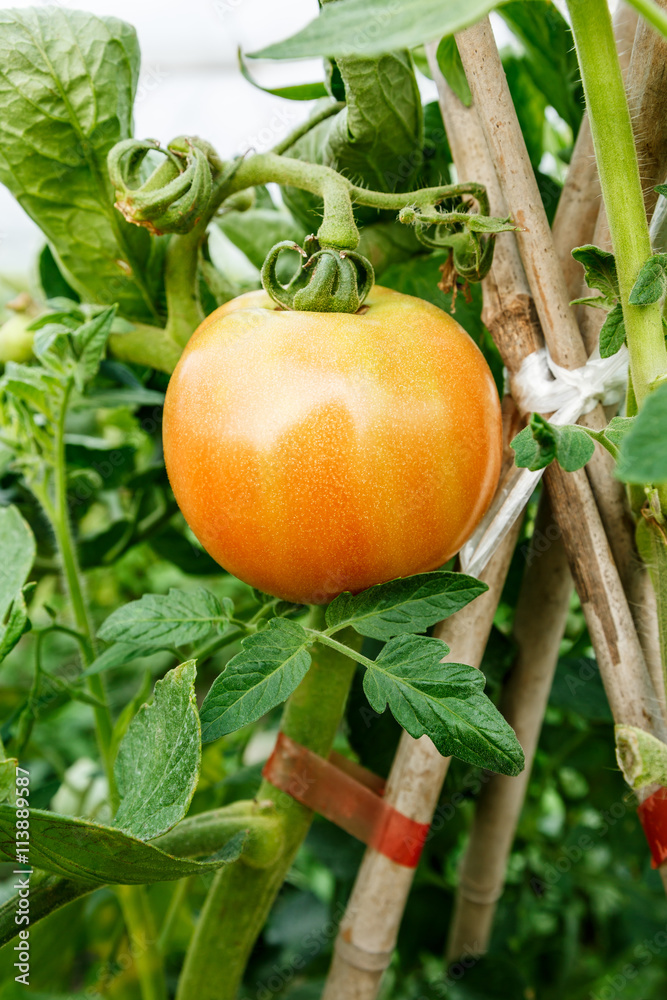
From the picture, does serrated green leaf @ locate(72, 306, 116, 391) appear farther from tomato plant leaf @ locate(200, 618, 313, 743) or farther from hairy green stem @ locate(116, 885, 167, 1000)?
hairy green stem @ locate(116, 885, 167, 1000)

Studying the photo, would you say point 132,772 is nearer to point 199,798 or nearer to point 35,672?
point 35,672

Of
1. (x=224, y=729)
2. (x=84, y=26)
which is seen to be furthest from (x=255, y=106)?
(x=224, y=729)

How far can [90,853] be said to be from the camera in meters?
0.36

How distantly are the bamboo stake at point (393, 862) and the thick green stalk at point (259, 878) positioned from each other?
0.06 meters

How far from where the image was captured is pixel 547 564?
60 centimetres

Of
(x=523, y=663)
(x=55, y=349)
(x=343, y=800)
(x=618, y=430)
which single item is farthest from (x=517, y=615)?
(x=55, y=349)

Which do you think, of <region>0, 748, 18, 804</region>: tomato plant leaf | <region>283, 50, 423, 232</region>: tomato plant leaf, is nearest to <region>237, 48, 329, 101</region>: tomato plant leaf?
<region>283, 50, 423, 232</region>: tomato plant leaf

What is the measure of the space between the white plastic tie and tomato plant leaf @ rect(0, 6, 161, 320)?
29 cm

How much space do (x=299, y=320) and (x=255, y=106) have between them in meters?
0.76

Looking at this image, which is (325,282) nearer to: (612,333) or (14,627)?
(612,333)

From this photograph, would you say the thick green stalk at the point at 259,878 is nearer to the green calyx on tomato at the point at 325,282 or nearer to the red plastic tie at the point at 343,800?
the red plastic tie at the point at 343,800

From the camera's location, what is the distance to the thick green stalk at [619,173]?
1.06 feet

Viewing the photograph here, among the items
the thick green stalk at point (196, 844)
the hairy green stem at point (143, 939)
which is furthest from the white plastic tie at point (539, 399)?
the hairy green stem at point (143, 939)

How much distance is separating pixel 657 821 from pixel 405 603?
0.21 metres
